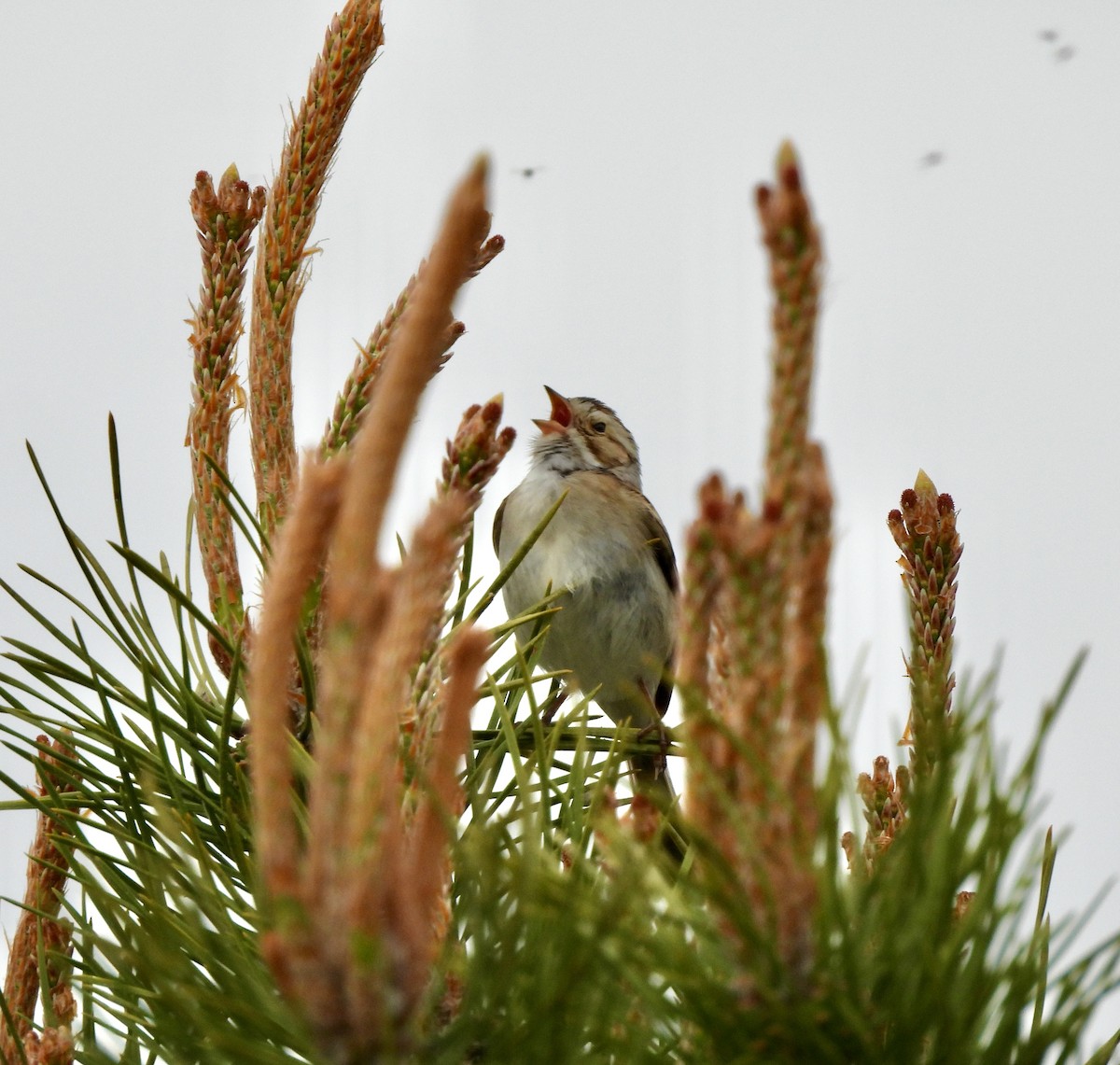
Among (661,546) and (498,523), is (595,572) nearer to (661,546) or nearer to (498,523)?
(661,546)

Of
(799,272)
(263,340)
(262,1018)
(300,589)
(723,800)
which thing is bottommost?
(262,1018)

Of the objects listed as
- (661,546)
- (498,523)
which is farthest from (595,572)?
(498,523)

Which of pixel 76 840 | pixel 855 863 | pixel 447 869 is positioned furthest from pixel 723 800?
pixel 76 840

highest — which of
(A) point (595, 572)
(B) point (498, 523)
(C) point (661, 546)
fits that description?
(B) point (498, 523)

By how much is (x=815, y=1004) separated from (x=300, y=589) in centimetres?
48

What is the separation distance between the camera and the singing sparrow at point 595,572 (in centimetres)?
553

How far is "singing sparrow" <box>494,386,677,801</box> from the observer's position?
553 centimetres

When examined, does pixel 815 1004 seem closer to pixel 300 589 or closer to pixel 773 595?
pixel 773 595

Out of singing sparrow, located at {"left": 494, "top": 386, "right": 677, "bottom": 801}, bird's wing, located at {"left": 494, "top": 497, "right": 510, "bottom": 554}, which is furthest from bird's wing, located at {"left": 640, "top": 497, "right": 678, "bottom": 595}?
bird's wing, located at {"left": 494, "top": 497, "right": 510, "bottom": 554}

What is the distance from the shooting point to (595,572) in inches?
219

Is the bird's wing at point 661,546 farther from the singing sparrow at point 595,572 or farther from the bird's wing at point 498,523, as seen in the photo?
the bird's wing at point 498,523

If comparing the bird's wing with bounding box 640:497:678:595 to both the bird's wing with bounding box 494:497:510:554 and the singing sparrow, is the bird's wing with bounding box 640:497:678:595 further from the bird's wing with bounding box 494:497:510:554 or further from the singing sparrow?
the bird's wing with bounding box 494:497:510:554

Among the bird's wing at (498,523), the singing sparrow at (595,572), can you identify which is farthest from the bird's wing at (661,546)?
the bird's wing at (498,523)

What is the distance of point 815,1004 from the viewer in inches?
38.7
